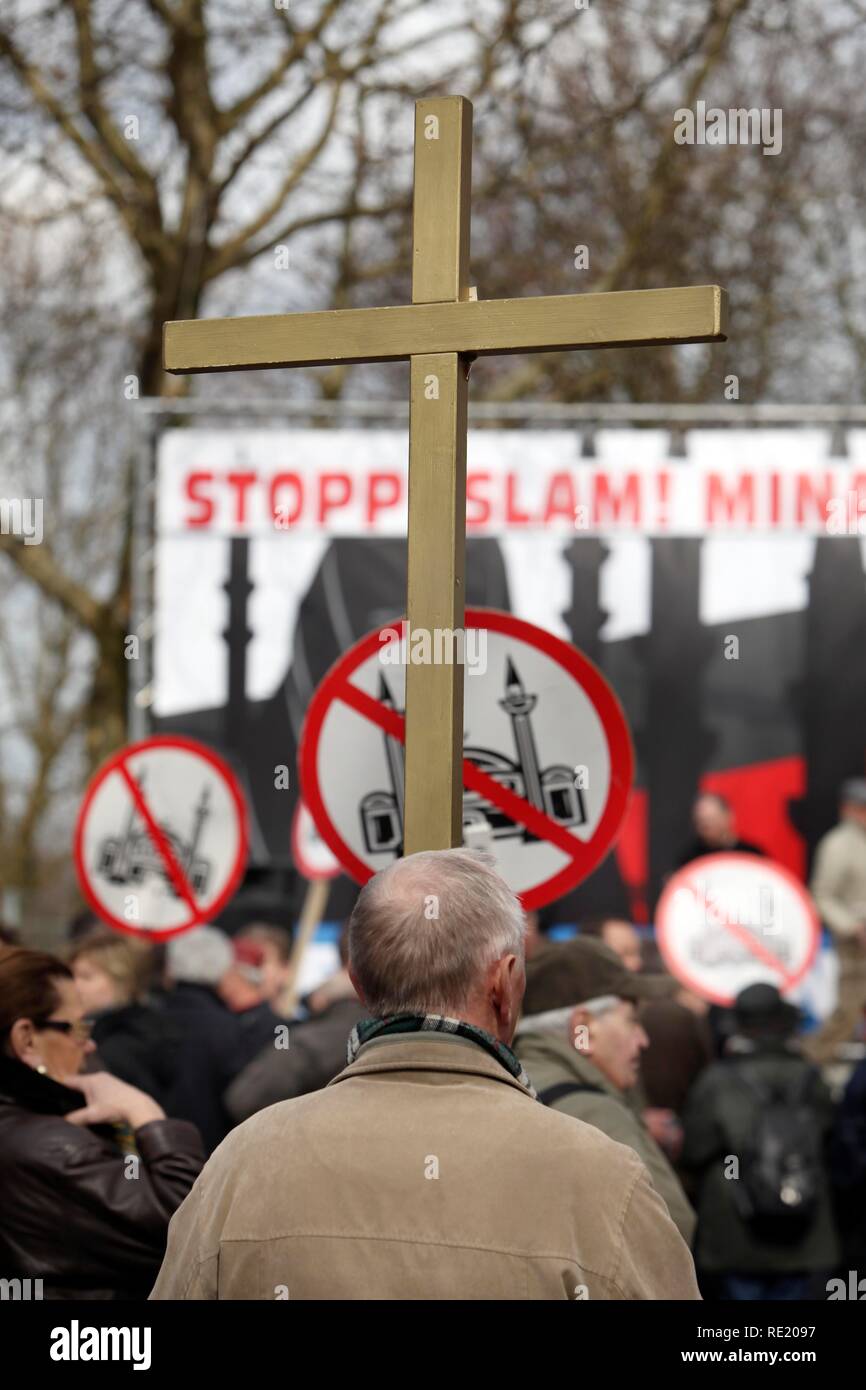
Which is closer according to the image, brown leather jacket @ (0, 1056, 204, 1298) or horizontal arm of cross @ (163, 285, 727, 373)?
horizontal arm of cross @ (163, 285, 727, 373)

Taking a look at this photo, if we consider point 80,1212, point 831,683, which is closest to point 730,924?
point 831,683

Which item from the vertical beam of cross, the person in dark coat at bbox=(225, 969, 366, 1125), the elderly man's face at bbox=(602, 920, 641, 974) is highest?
the vertical beam of cross

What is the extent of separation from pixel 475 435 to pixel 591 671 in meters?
6.01

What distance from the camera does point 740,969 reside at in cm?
820

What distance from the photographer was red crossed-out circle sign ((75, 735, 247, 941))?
7281 mm

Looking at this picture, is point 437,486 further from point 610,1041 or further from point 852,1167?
point 852,1167

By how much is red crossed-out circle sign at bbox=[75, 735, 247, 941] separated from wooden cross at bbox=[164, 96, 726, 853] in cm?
382

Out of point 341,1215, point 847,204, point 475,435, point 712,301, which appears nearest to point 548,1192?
point 341,1215

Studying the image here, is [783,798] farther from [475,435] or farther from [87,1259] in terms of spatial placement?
[87,1259]

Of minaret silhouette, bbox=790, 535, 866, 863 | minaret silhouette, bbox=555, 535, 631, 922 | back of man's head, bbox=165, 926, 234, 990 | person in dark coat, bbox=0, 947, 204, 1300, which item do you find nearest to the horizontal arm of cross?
person in dark coat, bbox=0, 947, 204, 1300

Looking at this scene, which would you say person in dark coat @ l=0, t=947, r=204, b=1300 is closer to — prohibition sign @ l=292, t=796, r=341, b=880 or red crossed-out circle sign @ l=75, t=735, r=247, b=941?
red crossed-out circle sign @ l=75, t=735, r=247, b=941

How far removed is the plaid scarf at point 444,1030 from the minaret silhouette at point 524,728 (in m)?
1.53

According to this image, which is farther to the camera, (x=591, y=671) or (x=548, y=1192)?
(x=591, y=671)

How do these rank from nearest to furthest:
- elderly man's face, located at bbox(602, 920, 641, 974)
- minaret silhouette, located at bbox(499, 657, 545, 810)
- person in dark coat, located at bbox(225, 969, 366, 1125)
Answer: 1. minaret silhouette, located at bbox(499, 657, 545, 810)
2. person in dark coat, located at bbox(225, 969, 366, 1125)
3. elderly man's face, located at bbox(602, 920, 641, 974)
